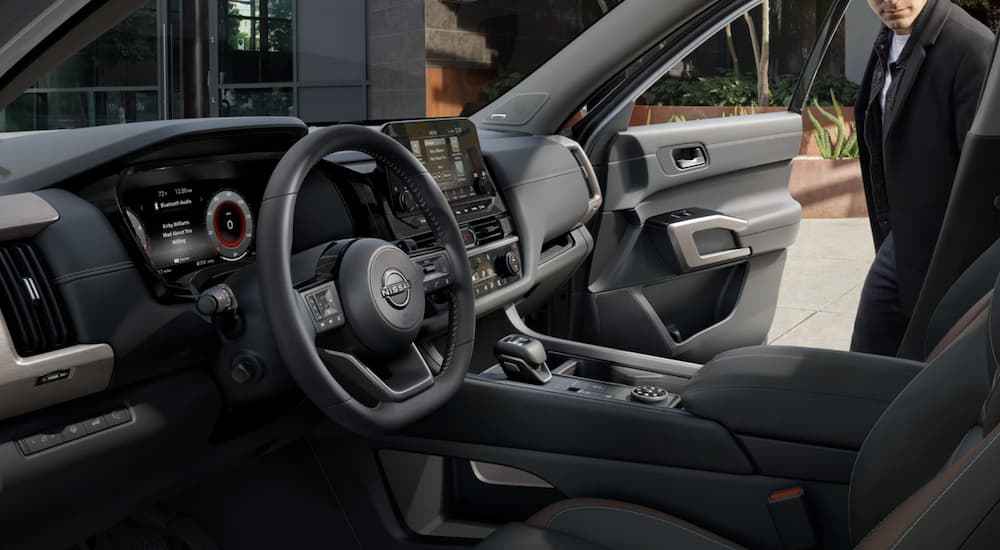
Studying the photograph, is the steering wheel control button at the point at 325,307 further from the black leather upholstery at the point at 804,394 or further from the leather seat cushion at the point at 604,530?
the black leather upholstery at the point at 804,394

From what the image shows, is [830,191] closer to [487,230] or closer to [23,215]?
[487,230]

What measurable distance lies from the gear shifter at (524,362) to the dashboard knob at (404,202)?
33 cm

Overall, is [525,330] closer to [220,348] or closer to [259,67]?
[220,348]

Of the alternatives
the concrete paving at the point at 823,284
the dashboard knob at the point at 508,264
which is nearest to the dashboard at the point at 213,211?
the dashboard knob at the point at 508,264

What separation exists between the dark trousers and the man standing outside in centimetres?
4

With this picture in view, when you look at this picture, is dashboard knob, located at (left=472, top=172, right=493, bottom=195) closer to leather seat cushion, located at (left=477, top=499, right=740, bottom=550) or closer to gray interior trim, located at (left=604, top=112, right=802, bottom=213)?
gray interior trim, located at (left=604, top=112, right=802, bottom=213)

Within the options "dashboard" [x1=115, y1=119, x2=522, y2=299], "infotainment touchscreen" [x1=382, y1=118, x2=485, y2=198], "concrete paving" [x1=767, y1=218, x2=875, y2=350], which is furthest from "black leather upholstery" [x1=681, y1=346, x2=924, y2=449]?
"concrete paving" [x1=767, y1=218, x2=875, y2=350]

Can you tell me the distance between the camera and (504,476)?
1989 millimetres

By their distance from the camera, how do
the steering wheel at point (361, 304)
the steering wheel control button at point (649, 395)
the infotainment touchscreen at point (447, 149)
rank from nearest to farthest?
the steering wheel at point (361, 304) → the steering wheel control button at point (649, 395) → the infotainment touchscreen at point (447, 149)

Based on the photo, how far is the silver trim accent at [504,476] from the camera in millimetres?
1943

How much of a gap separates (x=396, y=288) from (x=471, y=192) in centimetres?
84

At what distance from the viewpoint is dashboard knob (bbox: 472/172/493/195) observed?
8.00 feet

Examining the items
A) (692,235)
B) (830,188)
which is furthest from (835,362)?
(830,188)

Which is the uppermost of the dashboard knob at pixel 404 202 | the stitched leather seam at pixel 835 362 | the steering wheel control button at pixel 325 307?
the dashboard knob at pixel 404 202
